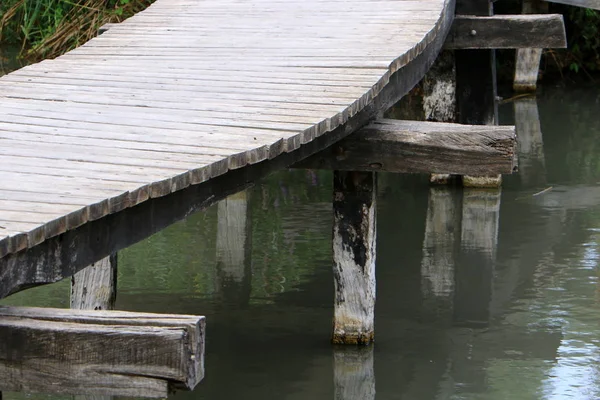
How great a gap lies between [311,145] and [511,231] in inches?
120

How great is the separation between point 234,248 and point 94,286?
5.18 ft

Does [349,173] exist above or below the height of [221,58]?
below

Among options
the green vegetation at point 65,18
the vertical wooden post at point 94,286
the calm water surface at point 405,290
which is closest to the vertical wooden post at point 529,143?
the calm water surface at point 405,290

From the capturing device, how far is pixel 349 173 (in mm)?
4738

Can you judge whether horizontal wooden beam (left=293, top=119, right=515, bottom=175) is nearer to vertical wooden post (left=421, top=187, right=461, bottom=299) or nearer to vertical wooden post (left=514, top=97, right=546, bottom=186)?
vertical wooden post (left=421, top=187, right=461, bottom=299)

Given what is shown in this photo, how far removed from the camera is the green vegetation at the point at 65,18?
10.6 metres

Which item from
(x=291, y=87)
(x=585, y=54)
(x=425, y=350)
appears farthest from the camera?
(x=585, y=54)

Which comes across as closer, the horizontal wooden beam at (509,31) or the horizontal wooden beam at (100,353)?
the horizontal wooden beam at (100,353)

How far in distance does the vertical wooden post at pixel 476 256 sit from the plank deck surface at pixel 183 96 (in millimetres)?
1269

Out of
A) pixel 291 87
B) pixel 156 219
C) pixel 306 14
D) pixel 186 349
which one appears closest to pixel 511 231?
pixel 306 14

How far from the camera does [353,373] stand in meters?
4.65

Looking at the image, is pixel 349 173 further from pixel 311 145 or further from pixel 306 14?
pixel 306 14

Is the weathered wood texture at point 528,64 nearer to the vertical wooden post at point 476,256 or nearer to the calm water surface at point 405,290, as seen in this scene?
the calm water surface at point 405,290

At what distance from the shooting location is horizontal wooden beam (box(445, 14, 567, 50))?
7.01 m
